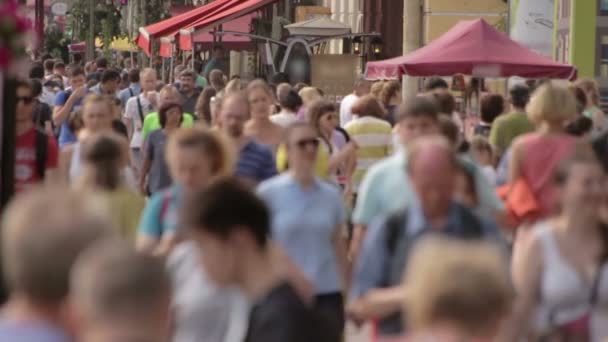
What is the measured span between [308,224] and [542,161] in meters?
1.64

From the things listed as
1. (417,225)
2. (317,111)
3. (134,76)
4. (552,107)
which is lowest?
(134,76)

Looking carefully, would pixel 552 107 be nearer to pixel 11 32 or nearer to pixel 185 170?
pixel 185 170

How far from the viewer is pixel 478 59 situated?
18125 millimetres

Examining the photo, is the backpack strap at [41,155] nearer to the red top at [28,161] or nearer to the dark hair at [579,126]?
the red top at [28,161]

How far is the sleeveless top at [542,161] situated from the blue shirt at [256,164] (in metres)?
1.73

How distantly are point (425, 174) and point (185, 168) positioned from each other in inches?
53.1

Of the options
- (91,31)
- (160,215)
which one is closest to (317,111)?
(160,215)

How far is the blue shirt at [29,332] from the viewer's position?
14.2 feet

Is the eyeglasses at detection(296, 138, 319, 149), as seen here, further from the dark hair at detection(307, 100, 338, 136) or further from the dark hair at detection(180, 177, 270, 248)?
the dark hair at detection(307, 100, 338, 136)

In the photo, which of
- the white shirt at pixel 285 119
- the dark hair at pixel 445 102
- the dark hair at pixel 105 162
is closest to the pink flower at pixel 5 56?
the dark hair at pixel 105 162

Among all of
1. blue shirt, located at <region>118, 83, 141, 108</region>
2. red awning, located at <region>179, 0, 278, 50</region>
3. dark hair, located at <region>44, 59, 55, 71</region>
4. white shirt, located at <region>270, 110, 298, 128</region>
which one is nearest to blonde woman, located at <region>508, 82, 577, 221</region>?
white shirt, located at <region>270, 110, 298, 128</region>

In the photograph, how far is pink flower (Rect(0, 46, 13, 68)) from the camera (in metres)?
6.98

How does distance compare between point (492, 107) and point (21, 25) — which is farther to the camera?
point (492, 107)

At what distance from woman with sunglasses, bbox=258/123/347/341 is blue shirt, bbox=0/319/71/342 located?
4253 mm
